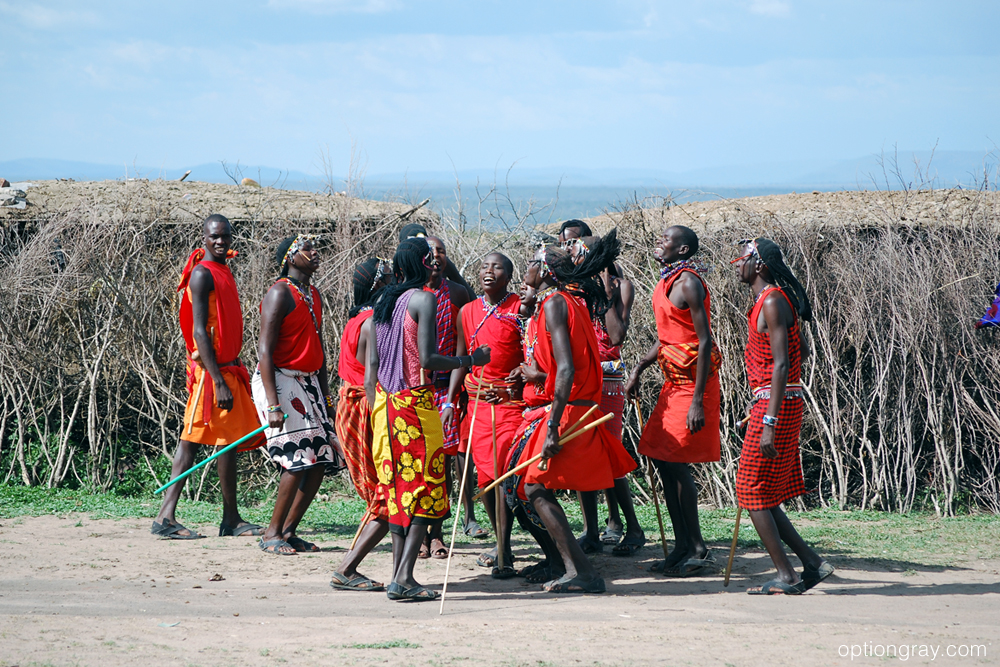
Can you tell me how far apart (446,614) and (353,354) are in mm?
1732

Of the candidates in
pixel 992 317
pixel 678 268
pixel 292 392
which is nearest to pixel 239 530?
pixel 292 392

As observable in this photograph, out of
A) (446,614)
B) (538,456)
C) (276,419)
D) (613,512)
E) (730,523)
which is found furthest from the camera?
(730,523)

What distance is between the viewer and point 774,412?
4.95 m

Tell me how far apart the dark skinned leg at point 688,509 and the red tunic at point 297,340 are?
7.86 ft

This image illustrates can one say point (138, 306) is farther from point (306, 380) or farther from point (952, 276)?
point (952, 276)

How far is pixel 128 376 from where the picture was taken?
852 centimetres

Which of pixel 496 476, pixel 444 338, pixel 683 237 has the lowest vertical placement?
pixel 496 476

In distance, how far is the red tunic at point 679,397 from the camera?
5508mm

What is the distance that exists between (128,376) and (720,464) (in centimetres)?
545

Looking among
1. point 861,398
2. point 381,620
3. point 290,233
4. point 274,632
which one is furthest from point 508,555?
point 290,233

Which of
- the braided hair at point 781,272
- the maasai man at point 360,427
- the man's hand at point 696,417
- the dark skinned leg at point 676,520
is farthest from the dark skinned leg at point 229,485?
the braided hair at point 781,272

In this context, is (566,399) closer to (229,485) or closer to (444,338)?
(444,338)

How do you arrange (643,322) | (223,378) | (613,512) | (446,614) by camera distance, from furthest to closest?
(643,322) < (613,512) < (223,378) < (446,614)

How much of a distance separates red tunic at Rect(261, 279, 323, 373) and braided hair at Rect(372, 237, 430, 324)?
1092 millimetres
